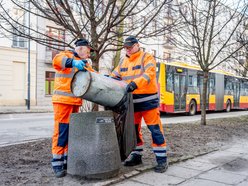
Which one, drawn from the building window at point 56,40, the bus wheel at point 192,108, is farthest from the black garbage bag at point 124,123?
the bus wheel at point 192,108

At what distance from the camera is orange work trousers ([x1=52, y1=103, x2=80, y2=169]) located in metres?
4.48

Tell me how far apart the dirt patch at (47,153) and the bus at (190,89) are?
7810 mm

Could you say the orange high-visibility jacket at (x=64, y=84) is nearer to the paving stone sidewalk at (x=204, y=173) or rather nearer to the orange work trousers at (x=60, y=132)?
the orange work trousers at (x=60, y=132)

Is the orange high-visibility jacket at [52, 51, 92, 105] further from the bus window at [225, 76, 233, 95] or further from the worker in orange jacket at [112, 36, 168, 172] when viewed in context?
the bus window at [225, 76, 233, 95]

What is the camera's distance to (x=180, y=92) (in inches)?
717

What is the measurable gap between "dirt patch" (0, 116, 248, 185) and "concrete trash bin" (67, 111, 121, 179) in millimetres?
208

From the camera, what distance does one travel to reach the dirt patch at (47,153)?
14.4 feet

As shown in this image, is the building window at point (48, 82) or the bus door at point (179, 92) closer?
the bus door at point (179, 92)

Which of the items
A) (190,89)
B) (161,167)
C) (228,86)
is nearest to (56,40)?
(161,167)

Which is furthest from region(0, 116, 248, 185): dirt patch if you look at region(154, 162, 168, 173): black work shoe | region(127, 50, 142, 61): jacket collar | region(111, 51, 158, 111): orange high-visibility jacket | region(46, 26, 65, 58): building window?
region(46, 26, 65, 58): building window

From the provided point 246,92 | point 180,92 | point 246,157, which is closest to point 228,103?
Result: point 246,92

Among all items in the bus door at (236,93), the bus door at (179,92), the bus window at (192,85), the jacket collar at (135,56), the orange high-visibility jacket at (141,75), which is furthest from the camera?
the bus door at (236,93)

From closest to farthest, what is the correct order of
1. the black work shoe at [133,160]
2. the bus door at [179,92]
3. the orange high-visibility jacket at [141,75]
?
1. the orange high-visibility jacket at [141,75]
2. the black work shoe at [133,160]
3. the bus door at [179,92]

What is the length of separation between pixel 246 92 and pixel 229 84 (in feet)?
12.9
